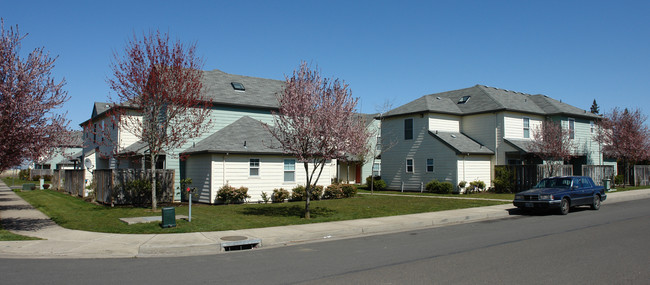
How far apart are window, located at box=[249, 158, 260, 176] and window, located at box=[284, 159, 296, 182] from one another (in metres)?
1.70

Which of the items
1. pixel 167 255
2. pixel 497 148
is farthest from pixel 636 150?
pixel 167 255

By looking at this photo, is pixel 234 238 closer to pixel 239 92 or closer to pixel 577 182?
pixel 577 182

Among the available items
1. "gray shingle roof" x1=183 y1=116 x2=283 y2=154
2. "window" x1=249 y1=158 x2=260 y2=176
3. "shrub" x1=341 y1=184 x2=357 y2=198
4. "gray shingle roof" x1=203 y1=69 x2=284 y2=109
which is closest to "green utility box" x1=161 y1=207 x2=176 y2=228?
"gray shingle roof" x1=183 y1=116 x2=283 y2=154

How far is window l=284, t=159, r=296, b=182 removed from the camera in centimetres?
2470

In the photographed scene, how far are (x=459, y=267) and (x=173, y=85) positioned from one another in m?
14.4

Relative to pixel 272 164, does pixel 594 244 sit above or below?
below

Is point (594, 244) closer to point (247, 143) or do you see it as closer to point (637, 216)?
point (637, 216)

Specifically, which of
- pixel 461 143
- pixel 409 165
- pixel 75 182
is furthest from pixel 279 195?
pixel 75 182

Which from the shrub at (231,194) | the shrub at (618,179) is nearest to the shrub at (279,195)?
the shrub at (231,194)

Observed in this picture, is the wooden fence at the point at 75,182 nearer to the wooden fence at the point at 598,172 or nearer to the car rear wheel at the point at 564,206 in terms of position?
the car rear wheel at the point at 564,206

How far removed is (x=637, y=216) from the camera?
16422 millimetres

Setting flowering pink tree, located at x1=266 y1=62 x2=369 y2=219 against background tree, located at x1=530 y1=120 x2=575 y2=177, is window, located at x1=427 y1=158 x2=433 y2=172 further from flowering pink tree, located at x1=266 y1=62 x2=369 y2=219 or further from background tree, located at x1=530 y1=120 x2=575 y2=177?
flowering pink tree, located at x1=266 y1=62 x2=369 y2=219

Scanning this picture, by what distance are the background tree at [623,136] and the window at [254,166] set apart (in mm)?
28823

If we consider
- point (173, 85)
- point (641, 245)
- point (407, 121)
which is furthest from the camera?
point (407, 121)
